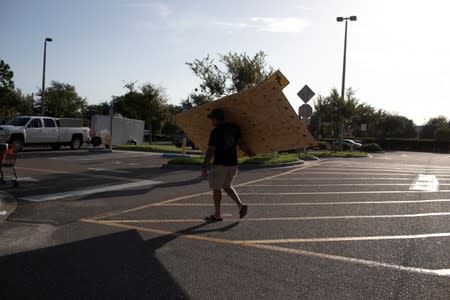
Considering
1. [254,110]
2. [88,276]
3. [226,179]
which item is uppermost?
[254,110]

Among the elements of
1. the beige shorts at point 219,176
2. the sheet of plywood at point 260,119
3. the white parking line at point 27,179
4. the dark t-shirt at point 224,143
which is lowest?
the white parking line at point 27,179

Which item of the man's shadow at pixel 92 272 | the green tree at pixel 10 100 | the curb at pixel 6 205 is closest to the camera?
the man's shadow at pixel 92 272

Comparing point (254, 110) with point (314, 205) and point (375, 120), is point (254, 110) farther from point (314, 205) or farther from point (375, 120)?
point (375, 120)

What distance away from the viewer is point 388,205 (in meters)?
8.47

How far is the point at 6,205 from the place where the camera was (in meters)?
8.06

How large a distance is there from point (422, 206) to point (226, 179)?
4.00 metres

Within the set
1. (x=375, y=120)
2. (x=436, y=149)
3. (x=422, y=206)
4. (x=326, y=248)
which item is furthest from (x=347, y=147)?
(x=326, y=248)

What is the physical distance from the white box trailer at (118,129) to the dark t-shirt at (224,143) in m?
23.2

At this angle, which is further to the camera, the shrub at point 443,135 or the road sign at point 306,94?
the shrub at point 443,135

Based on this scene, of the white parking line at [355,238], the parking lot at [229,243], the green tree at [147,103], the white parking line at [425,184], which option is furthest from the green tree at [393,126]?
the white parking line at [355,238]

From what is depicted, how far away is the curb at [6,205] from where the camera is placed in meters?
7.27

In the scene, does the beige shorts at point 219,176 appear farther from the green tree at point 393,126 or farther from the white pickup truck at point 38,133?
the green tree at point 393,126

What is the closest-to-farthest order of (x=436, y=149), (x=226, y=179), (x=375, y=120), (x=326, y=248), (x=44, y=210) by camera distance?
(x=326, y=248) < (x=226, y=179) < (x=44, y=210) < (x=436, y=149) < (x=375, y=120)

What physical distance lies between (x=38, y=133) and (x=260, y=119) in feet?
60.3
